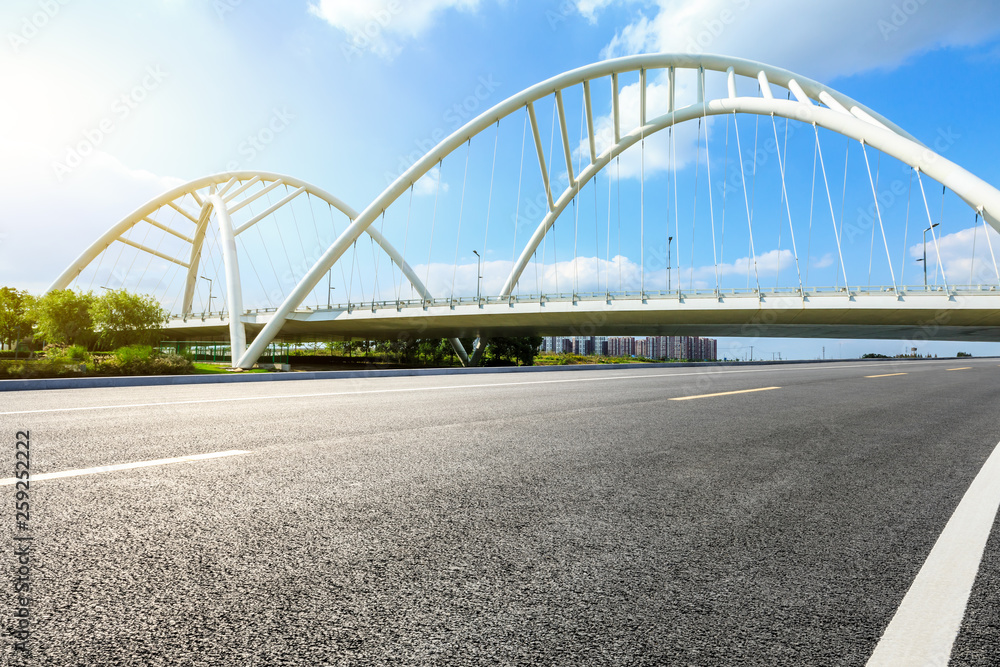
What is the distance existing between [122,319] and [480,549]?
45415 millimetres

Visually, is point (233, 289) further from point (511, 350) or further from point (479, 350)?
point (511, 350)

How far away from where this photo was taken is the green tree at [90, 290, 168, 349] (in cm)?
3869

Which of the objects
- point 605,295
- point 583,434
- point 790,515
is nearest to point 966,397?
point 583,434

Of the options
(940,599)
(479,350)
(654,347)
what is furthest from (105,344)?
(654,347)

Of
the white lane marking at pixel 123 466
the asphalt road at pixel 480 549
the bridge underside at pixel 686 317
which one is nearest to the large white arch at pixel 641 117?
the bridge underside at pixel 686 317

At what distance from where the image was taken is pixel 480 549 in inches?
91.6

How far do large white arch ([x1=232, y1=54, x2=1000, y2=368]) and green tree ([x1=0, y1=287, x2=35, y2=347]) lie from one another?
2415 cm

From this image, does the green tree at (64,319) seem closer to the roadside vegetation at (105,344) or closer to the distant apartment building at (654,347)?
the roadside vegetation at (105,344)

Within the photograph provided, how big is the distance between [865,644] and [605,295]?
39.0m

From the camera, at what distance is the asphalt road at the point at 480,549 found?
5.24 feet

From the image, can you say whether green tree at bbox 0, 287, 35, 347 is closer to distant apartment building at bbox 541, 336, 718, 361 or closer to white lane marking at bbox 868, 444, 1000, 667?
white lane marking at bbox 868, 444, 1000, 667

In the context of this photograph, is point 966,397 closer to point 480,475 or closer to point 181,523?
point 480,475

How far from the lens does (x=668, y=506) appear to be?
10.1ft

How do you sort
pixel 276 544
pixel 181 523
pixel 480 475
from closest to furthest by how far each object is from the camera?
pixel 276 544
pixel 181 523
pixel 480 475
